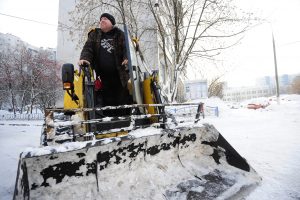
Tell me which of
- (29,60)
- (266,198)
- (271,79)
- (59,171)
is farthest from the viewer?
(271,79)

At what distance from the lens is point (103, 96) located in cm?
365

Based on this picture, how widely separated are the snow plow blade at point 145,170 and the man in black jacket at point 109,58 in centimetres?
149

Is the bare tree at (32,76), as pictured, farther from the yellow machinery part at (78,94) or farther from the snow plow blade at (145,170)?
the snow plow blade at (145,170)

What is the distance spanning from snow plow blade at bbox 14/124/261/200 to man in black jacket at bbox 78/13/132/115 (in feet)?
4.89

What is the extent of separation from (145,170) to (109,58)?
6.98 ft

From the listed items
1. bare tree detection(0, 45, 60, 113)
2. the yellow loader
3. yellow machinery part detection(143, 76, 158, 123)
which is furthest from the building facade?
the yellow loader

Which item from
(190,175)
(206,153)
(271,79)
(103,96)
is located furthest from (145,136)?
(271,79)

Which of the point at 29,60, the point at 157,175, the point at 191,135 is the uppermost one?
the point at 29,60

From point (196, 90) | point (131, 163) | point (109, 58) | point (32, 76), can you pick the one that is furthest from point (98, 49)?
point (196, 90)

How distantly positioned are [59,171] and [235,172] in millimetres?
1947

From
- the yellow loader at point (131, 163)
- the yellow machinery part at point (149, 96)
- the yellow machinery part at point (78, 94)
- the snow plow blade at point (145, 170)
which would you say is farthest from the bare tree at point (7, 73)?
the snow plow blade at point (145, 170)

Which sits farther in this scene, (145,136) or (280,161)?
(280,161)

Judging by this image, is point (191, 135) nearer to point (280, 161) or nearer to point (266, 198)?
point (266, 198)

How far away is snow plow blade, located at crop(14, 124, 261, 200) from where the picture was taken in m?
1.60
